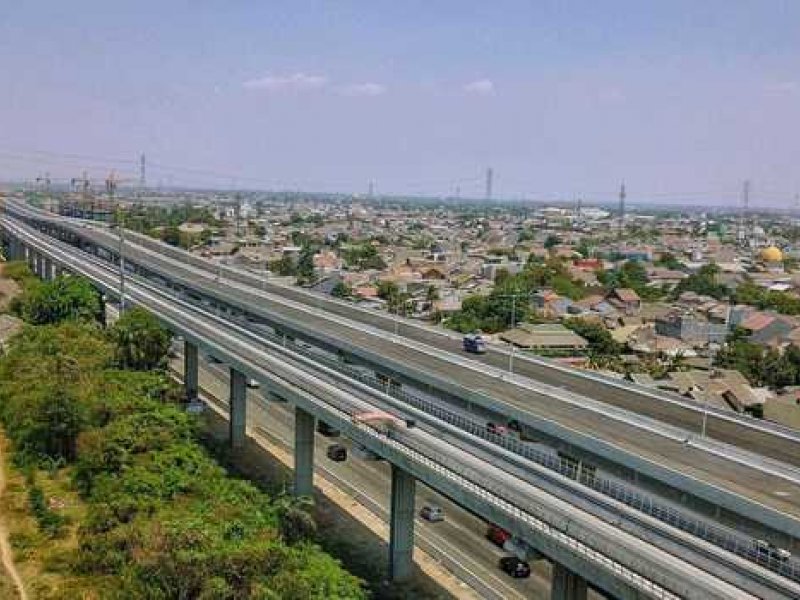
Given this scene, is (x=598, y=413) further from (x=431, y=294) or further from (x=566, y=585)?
(x=431, y=294)

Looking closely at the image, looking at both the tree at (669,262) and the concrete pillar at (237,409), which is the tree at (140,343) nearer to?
the concrete pillar at (237,409)

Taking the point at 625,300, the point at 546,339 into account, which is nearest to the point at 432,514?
the point at 546,339

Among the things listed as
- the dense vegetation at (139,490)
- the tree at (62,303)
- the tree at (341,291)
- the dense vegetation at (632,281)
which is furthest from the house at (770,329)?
the tree at (62,303)

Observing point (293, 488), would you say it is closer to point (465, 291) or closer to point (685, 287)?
point (465, 291)

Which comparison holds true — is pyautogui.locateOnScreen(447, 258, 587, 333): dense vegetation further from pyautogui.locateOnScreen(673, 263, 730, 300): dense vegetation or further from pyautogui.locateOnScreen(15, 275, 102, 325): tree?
pyautogui.locateOnScreen(15, 275, 102, 325): tree

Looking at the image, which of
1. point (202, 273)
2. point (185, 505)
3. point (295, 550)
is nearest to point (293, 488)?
point (185, 505)

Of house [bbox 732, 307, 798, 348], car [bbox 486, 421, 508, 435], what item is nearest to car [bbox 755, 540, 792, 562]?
car [bbox 486, 421, 508, 435]
